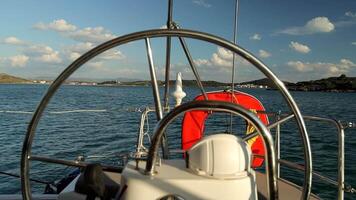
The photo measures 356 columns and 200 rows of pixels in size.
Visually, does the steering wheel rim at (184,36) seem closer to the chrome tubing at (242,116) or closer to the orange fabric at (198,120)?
the chrome tubing at (242,116)

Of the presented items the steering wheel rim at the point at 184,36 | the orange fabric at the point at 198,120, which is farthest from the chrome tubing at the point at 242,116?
the orange fabric at the point at 198,120

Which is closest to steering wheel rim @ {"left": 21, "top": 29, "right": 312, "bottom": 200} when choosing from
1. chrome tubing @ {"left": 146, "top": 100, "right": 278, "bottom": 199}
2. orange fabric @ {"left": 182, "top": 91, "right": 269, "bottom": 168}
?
chrome tubing @ {"left": 146, "top": 100, "right": 278, "bottom": 199}

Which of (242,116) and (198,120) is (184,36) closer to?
(242,116)

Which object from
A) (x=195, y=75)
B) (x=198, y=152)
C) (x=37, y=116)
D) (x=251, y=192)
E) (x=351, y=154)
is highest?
(x=195, y=75)

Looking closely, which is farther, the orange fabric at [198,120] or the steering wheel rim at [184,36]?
the orange fabric at [198,120]

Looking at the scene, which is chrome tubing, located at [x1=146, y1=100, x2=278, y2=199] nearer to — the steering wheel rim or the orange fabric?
the steering wheel rim

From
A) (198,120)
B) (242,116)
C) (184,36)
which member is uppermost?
(184,36)

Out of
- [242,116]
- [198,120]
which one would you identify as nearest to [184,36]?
[242,116]

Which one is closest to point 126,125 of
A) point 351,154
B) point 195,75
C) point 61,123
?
point 61,123

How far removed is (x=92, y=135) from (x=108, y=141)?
61.5 inches

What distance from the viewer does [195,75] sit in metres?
1.89

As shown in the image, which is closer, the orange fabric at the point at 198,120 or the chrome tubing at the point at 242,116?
the chrome tubing at the point at 242,116

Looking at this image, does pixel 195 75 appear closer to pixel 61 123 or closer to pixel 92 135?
pixel 92 135

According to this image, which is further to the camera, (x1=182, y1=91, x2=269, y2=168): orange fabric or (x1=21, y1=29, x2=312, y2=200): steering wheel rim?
(x1=182, y1=91, x2=269, y2=168): orange fabric
